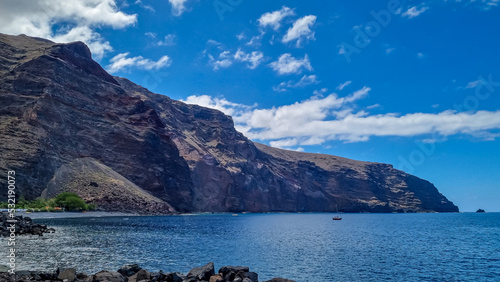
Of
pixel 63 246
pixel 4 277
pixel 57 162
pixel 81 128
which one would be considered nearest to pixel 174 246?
pixel 63 246

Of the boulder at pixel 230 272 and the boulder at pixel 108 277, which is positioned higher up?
the boulder at pixel 230 272

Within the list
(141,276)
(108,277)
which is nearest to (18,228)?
(141,276)

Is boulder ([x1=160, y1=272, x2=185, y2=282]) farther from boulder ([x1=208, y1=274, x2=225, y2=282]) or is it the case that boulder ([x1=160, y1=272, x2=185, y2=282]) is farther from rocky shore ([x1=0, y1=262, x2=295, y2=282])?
boulder ([x1=208, y1=274, x2=225, y2=282])

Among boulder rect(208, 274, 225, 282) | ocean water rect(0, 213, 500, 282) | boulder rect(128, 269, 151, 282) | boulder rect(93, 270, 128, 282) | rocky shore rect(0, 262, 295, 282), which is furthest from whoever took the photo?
ocean water rect(0, 213, 500, 282)

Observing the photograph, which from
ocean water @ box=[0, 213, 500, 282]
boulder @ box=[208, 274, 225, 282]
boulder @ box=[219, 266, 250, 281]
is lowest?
ocean water @ box=[0, 213, 500, 282]

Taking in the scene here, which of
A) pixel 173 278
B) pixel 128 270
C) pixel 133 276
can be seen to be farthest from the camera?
pixel 128 270

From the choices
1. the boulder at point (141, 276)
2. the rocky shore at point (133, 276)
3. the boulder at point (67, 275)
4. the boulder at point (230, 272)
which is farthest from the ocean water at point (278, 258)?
the boulder at point (141, 276)

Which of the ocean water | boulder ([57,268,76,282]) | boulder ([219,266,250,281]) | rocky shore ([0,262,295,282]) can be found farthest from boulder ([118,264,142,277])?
boulder ([219,266,250,281])

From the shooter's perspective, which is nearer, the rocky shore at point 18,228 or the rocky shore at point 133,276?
the rocky shore at point 133,276

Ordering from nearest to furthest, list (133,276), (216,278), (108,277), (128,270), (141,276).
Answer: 1. (108,277)
2. (216,278)
3. (141,276)
4. (133,276)
5. (128,270)

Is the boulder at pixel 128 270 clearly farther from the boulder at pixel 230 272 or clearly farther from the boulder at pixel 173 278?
the boulder at pixel 230 272

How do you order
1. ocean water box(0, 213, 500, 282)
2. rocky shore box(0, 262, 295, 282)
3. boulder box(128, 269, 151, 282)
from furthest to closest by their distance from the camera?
1. ocean water box(0, 213, 500, 282)
2. boulder box(128, 269, 151, 282)
3. rocky shore box(0, 262, 295, 282)

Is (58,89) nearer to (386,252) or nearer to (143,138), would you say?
(143,138)

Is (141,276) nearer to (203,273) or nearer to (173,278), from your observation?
(173,278)
